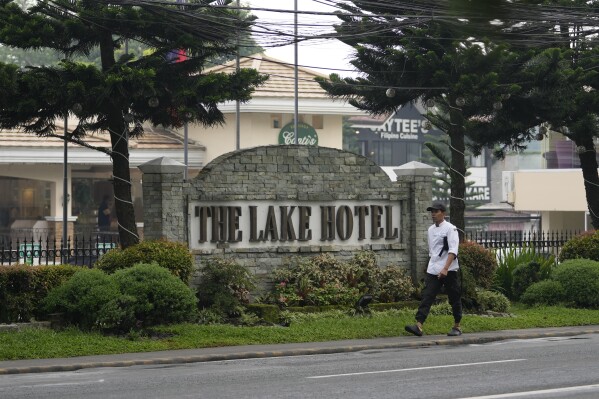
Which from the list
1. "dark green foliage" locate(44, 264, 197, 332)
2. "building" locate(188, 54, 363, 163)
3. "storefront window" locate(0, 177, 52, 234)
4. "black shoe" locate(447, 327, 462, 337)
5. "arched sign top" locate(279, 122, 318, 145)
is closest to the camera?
"dark green foliage" locate(44, 264, 197, 332)

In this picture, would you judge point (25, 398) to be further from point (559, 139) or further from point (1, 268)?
point (559, 139)

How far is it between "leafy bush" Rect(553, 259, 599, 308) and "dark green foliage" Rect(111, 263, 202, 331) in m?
7.78

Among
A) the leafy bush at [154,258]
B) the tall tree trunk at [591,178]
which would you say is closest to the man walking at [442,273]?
the leafy bush at [154,258]

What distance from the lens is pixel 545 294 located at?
66.8ft

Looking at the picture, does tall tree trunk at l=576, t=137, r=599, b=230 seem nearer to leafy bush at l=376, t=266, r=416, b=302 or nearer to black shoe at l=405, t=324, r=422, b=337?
leafy bush at l=376, t=266, r=416, b=302

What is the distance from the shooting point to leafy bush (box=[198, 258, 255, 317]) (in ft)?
56.2

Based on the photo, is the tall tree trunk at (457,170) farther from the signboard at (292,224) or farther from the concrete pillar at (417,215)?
the signboard at (292,224)

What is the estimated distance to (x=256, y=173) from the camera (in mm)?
19297

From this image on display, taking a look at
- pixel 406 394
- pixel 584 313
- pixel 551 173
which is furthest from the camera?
pixel 551 173

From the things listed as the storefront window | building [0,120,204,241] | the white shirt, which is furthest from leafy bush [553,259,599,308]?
the storefront window

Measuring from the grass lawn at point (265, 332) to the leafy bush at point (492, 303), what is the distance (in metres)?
0.23

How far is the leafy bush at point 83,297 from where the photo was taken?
15367 mm

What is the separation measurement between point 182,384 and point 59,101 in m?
8.15

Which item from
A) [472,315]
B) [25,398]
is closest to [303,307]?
[472,315]
